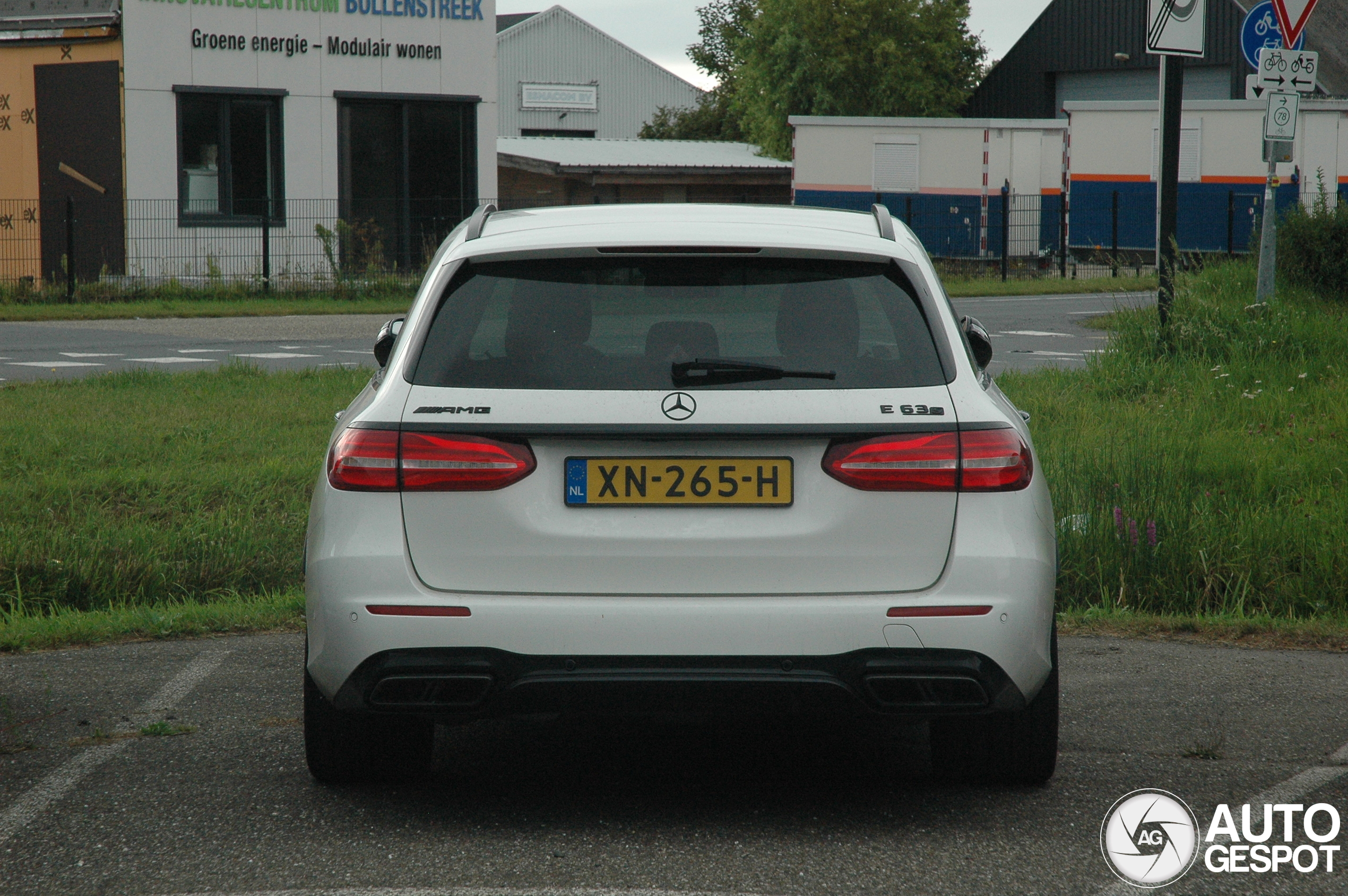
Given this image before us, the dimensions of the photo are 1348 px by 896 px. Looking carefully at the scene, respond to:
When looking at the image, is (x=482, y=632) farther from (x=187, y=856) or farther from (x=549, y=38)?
(x=549, y=38)

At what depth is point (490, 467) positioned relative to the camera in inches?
143

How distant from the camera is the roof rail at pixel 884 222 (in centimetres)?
412

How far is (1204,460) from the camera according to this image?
8.20 metres

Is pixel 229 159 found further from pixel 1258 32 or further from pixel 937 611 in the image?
pixel 937 611

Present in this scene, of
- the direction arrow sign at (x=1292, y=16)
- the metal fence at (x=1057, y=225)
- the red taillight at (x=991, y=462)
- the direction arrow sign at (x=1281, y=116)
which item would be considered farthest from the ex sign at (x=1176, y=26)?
the metal fence at (x=1057, y=225)

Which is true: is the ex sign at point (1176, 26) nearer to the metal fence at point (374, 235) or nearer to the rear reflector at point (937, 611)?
the rear reflector at point (937, 611)

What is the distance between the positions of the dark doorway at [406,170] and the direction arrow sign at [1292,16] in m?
18.9

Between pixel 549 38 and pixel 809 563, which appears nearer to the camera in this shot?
pixel 809 563

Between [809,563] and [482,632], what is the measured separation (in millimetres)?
748

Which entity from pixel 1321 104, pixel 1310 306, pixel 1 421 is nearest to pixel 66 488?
pixel 1 421

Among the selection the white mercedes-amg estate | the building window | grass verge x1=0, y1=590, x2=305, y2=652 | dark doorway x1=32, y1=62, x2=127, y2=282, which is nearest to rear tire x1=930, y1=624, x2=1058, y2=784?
the white mercedes-amg estate

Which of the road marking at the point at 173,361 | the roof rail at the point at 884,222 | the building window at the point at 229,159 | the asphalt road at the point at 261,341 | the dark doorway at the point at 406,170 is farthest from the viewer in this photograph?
the dark doorway at the point at 406,170

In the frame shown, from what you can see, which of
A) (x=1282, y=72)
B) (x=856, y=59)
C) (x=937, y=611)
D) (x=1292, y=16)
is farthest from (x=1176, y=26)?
(x=856, y=59)

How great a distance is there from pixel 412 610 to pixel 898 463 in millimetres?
1148
